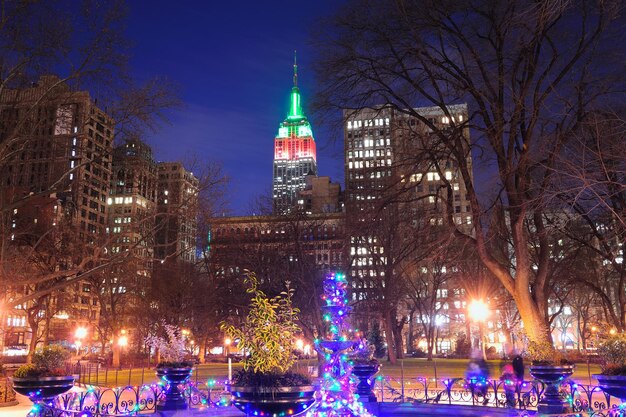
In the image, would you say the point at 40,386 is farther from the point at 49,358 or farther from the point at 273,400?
the point at 273,400

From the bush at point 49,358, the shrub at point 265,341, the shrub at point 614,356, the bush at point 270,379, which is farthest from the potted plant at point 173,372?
the shrub at point 614,356

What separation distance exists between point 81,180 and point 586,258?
4174 cm

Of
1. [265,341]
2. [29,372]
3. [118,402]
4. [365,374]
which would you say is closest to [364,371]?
[365,374]

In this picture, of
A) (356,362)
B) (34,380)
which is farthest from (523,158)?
(34,380)

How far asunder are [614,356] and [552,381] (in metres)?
3.76

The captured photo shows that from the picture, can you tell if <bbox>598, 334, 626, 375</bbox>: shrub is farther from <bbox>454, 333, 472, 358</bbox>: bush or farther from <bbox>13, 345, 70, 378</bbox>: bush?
<bbox>454, 333, 472, 358</bbox>: bush

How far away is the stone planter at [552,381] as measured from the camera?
15.9 metres

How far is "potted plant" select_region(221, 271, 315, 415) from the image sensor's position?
962 centimetres

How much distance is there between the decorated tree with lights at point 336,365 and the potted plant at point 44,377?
643cm

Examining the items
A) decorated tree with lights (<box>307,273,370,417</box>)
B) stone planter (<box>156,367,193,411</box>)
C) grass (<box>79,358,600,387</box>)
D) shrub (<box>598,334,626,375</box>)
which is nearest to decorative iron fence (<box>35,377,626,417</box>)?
stone planter (<box>156,367,193,411</box>)

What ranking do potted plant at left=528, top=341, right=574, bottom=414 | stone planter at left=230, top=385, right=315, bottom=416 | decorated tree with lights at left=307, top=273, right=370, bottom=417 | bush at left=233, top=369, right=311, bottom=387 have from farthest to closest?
potted plant at left=528, top=341, right=574, bottom=414, decorated tree with lights at left=307, top=273, right=370, bottom=417, bush at left=233, top=369, right=311, bottom=387, stone planter at left=230, top=385, right=315, bottom=416

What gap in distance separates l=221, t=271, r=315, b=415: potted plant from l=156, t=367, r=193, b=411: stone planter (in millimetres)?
7685

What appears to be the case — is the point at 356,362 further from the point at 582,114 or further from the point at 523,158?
the point at 582,114

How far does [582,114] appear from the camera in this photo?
68.9ft
